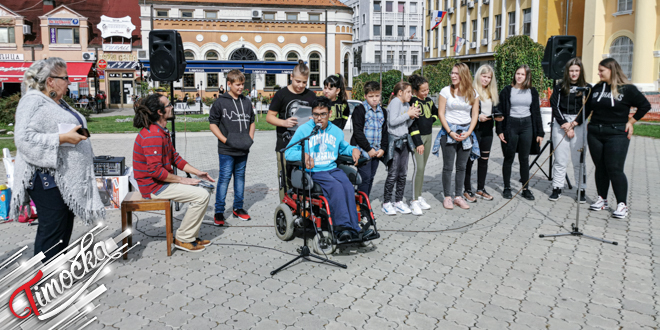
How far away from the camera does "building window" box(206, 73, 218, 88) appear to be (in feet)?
155

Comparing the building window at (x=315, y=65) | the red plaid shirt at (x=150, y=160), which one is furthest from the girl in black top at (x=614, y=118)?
the building window at (x=315, y=65)

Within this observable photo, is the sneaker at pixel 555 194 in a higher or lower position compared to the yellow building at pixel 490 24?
lower

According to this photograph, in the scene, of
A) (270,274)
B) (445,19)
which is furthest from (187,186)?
(445,19)

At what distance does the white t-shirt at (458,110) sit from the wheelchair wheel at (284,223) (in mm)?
2974

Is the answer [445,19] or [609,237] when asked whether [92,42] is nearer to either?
[445,19]

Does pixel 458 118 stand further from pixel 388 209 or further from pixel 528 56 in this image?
pixel 528 56

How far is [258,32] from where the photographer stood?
48.5m

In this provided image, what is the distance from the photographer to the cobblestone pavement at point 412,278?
4113mm

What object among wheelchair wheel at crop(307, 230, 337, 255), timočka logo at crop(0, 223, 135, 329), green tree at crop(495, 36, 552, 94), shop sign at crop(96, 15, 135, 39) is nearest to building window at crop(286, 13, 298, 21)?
shop sign at crop(96, 15, 135, 39)

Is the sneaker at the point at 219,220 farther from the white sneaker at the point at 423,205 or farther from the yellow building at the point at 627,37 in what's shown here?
the yellow building at the point at 627,37

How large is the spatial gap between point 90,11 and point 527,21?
128ft

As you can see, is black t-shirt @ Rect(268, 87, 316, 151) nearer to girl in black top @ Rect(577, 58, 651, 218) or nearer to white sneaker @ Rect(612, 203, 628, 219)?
girl in black top @ Rect(577, 58, 651, 218)

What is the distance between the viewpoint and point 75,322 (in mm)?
3994

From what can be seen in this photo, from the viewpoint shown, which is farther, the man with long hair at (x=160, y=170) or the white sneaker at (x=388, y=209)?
the white sneaker at (x=388, y=209)
